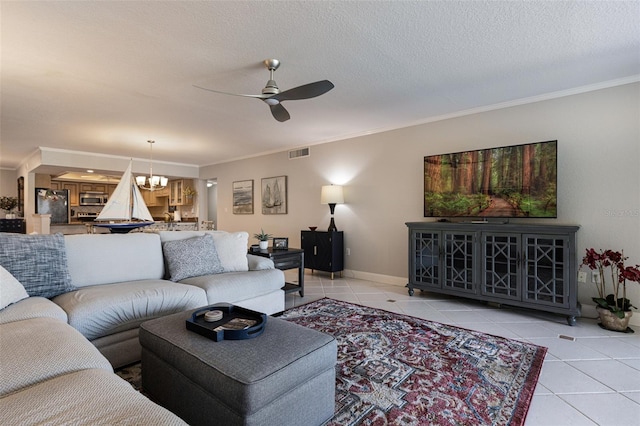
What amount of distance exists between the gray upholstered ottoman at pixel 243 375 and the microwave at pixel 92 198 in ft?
33.0

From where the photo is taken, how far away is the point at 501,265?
11.3 ft

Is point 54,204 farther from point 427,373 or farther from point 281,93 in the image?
→ point 427,373

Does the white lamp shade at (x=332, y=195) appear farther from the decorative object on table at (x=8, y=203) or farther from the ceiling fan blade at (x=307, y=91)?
the decorative object on table at (x=8, y=203)

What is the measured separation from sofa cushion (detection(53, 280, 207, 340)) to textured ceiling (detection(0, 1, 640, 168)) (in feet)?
6.18

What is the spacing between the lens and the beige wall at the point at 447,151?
3.11 metres

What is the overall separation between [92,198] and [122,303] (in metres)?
9.59

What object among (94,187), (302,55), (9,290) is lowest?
(9,290)

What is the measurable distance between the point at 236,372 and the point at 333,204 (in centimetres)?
411

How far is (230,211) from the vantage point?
7.64 m

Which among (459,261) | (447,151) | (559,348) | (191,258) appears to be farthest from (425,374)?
(447,151)

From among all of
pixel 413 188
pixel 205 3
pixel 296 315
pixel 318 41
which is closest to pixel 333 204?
pixel 413 188

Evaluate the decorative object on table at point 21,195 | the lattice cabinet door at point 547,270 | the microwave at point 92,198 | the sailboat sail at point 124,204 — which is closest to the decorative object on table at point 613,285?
the lattice cabinet door at point 547,270

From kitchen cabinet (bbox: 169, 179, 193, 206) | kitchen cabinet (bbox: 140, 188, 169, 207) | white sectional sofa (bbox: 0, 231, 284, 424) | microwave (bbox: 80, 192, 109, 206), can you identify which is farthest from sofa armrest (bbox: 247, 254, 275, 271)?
microwave (bbox: 80, 192, 109, 206)

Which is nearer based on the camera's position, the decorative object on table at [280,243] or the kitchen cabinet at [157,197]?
the decorative object on table at [280,243]
